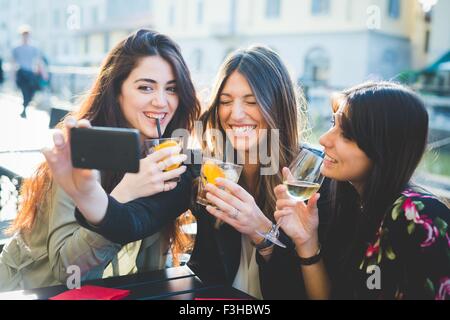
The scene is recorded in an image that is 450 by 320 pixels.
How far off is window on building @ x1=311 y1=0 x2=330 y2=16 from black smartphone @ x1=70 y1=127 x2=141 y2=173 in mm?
24840

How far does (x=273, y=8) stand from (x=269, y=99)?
89.9 ft

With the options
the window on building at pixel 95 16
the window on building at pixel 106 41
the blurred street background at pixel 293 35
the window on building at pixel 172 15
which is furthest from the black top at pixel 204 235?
the window on building at pixel 106 41

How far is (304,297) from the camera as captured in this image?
1667 mm

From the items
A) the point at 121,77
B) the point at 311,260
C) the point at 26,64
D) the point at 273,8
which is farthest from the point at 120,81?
the point at 273,8

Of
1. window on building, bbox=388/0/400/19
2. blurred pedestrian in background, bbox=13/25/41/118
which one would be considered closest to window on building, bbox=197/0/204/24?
window on building, bbox=388/0/400/19

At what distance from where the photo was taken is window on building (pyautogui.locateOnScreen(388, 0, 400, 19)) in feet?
71.4

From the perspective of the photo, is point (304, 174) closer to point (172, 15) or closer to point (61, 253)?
point (61, 253)

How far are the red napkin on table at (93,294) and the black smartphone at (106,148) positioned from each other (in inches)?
17.1

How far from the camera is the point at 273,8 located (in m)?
27.8

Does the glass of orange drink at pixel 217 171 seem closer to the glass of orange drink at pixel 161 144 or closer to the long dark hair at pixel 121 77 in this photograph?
the glass of orange drink at pixel 161 144

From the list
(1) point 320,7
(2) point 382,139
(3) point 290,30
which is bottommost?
(2) point 382,139

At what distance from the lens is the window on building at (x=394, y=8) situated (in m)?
21.8

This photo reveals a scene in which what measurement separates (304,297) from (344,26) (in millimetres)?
24016
